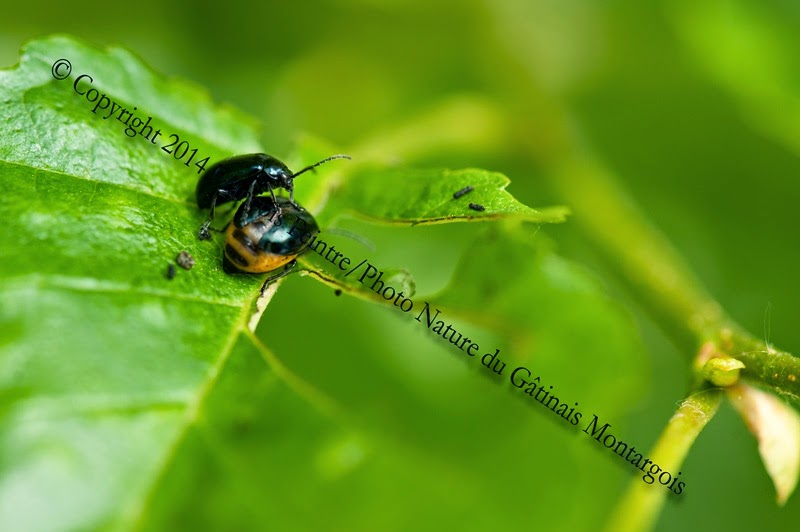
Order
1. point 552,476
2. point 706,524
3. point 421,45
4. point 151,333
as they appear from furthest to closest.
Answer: point 421,45
point 706,524
point 552,476
point 151,333

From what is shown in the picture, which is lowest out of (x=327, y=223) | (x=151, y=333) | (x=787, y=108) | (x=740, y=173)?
(x=151, y=333)

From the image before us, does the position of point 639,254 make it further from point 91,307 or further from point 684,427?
point 91,307

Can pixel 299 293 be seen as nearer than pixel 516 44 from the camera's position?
Yes

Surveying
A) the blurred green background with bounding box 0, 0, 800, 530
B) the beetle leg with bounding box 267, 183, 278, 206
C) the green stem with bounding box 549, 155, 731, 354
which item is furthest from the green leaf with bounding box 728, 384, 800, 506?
the beetle leg with bounding box 267, 183, 278, 206

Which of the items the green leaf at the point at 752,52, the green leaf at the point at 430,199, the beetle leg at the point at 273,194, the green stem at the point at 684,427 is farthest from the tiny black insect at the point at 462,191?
the green leaf at the point at 752,52

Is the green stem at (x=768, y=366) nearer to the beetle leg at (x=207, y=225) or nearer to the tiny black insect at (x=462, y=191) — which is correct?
the tiny black insect at (x=462, y=191)

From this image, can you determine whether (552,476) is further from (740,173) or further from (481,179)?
(740,173)

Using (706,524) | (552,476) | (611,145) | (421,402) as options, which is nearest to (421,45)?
(611,145)
